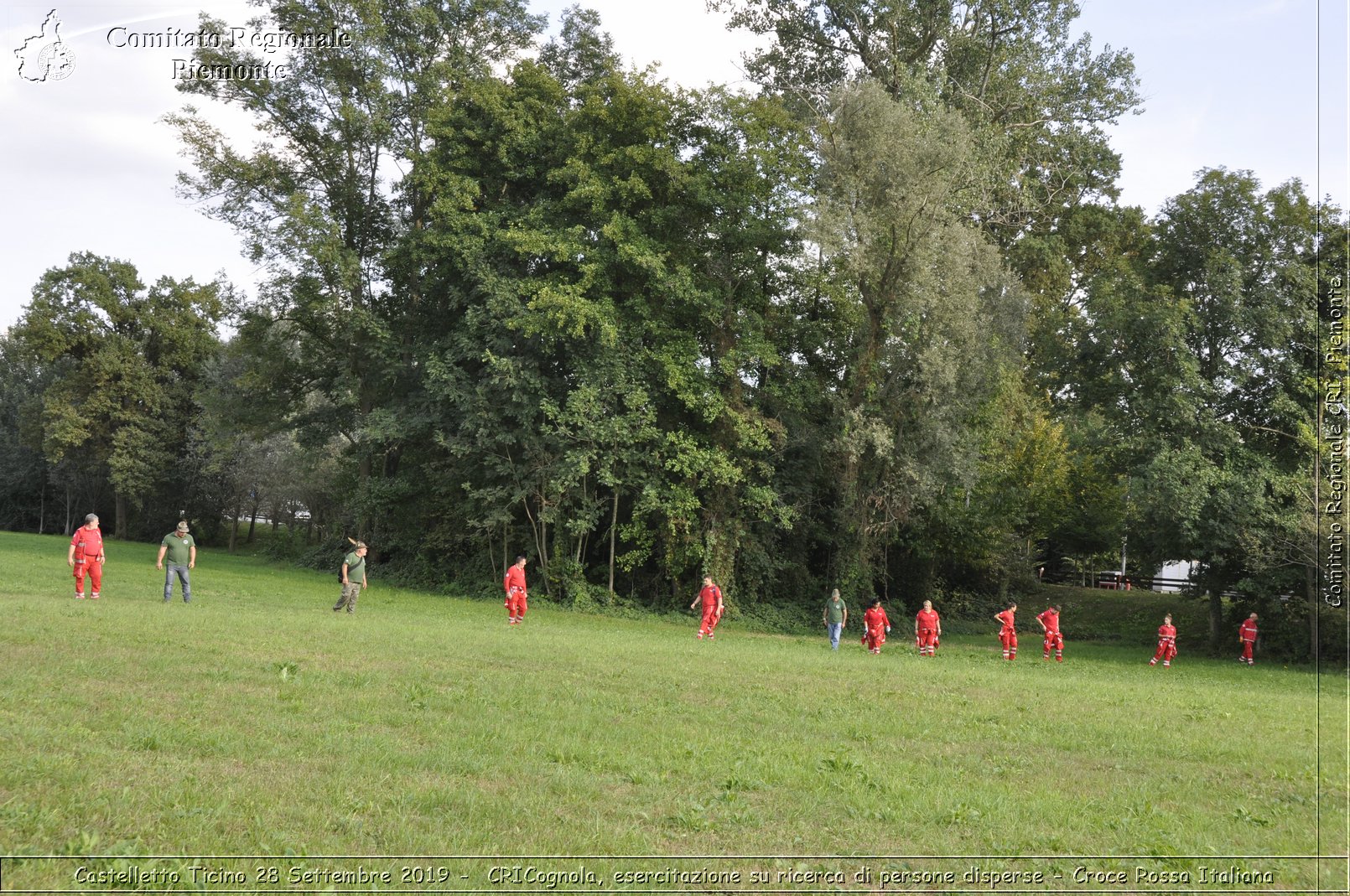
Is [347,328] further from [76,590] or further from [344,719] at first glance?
[344,719]

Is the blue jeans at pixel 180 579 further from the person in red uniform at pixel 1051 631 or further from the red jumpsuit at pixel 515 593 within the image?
Result: the person in red uniform at pixel 1051 631

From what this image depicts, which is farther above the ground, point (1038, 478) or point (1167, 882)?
point (1038, 478)

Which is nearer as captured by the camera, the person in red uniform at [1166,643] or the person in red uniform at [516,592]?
the person in red uniform at [516,592]

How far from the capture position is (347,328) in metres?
41.7

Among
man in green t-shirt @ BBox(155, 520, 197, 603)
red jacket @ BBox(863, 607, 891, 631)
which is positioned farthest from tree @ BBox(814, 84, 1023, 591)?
man in green t-shirt @ BBox(155, 520, 197, 603)

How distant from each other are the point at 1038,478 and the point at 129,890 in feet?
148

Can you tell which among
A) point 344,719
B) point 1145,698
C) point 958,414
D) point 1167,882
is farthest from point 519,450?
point 1167,882

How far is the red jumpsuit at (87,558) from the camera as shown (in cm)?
2192

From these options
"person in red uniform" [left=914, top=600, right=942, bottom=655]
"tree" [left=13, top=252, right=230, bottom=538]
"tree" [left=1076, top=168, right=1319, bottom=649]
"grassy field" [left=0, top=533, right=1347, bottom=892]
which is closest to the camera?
"grassy field" [left=0, top=533, right=1347, bottom=892]

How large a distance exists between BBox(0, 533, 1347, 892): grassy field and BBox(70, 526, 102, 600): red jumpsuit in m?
4.51

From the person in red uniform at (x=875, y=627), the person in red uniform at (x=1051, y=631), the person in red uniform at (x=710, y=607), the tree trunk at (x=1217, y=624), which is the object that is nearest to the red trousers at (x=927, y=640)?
the person in red uniform at (x=875, y=627)

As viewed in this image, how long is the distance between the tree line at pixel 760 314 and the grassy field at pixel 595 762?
17316 millimetres

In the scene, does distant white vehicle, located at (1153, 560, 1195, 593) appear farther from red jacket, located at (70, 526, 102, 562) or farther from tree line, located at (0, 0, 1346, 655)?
red jacket, located at (70, 526, 102, 562)

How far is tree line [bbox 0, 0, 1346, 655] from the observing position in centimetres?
3281
